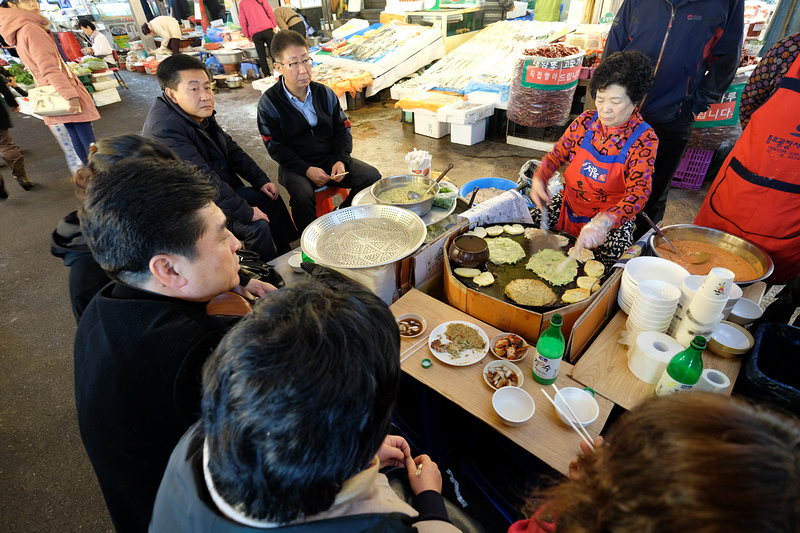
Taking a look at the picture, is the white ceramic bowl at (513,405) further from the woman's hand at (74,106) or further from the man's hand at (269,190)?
the woman's hand at (74,106)

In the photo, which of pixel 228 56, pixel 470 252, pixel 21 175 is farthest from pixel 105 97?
pixel 470 252

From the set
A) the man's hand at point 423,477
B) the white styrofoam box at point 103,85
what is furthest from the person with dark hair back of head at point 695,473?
the white styrofoam box at point 103,85

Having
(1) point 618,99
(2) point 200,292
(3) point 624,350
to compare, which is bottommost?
(3) point 624,350

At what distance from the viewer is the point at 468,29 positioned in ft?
31.6

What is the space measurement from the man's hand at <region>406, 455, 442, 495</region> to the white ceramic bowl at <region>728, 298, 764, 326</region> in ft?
5.40

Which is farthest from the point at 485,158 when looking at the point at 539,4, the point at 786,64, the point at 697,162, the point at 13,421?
the point at 13,421

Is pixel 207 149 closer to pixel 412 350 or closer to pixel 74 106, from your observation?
pixel 412 350

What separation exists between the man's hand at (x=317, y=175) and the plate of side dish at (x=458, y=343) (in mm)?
2282

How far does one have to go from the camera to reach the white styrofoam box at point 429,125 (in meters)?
6.68

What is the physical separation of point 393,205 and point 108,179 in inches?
60.6

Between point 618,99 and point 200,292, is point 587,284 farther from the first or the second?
point 200,292

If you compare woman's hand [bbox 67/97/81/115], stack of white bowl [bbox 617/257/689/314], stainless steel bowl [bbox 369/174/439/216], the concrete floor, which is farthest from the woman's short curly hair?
woman's hand [bbox 67/97/81/115]

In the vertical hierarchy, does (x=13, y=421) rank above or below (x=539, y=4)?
below

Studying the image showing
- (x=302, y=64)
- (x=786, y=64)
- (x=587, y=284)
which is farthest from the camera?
(x=302, y=64)
